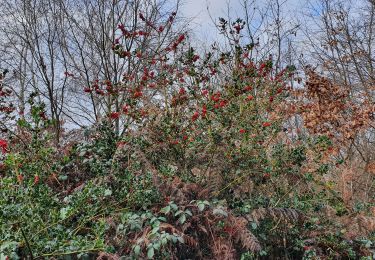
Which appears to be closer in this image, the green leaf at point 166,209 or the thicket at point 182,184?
the thicket at point 182,184

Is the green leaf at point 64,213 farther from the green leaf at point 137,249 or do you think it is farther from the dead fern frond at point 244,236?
the dead fern frond at point 244,236

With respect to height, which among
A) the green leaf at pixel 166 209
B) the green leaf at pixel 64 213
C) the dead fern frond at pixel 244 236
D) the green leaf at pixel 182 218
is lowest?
the dead fern frond at pixel 244 236

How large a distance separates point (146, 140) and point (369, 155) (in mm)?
4828

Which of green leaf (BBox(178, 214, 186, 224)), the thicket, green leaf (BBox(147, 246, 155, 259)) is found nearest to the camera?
green leaf (BBox(147, 246, 155, 259))

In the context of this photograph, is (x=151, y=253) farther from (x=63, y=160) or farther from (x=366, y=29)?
(x=366, y=29)

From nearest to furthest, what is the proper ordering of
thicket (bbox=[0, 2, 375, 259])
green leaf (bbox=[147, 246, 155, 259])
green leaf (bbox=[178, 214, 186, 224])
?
1. green leaf (bbox=[147, 246, 155, 259])
2. thicket (bbox=[0, 2, 375, 259])
3. green leaf (bbox=[178, 214, 186, 224])

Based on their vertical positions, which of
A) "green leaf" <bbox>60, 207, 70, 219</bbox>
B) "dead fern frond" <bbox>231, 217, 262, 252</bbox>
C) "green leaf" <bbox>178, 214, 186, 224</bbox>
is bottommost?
"dead fern frond" <bbox>231, 217, 262, 252</bbox>

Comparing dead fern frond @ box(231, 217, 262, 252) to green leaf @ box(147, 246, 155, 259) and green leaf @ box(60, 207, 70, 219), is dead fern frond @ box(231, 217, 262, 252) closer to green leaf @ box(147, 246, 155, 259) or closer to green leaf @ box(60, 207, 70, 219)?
green leaf @ box(147, 246, 155, 259)

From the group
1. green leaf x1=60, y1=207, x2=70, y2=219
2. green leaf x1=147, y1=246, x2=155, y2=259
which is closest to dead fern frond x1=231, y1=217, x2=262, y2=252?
green leaf x1=147, y1=246, x2=155, y2=259

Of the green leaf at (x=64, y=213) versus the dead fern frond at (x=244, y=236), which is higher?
the green leaf at (x=64, y=213)

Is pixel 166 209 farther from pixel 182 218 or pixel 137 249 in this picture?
pixel 137 249

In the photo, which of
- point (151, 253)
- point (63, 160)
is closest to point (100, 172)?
point (63, 160)

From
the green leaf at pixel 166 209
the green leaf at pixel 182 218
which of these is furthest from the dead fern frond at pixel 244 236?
the green leaf at pixel 166 209

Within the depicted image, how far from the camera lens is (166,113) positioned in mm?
4129
